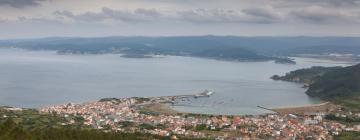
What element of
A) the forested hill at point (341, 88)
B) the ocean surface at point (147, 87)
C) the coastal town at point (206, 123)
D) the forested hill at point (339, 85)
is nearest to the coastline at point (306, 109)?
the coastal town at point (206, 123)

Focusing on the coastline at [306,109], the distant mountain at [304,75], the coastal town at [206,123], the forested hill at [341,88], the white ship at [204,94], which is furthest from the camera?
the distant mountain at [304,75]

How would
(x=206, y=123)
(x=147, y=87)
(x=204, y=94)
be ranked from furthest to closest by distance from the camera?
(x=147, y=87) < (x=204, y=94) < (x=206, y=123)

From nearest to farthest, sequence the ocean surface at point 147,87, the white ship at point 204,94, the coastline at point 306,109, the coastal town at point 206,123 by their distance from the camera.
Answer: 1. the coastal town at point 206,123
2. the coastline at point 306,109
3. the ocean surface at point 147,87
4. the white ship at point 204,94

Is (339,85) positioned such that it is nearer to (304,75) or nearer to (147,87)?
(304,75)

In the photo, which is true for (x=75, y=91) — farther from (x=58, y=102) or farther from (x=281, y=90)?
(x=281, y=90)

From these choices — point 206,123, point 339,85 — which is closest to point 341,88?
point 339,85

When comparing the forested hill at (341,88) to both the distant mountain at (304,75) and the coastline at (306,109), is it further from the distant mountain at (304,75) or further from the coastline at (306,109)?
the distant mountain at (304,75)

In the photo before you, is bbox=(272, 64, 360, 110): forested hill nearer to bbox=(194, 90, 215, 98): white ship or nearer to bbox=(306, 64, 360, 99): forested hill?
bbox=(306, 64, 360, 99): forested hill

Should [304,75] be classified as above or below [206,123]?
below

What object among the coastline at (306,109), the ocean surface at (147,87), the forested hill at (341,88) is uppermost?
the forested hill at (341,88)
